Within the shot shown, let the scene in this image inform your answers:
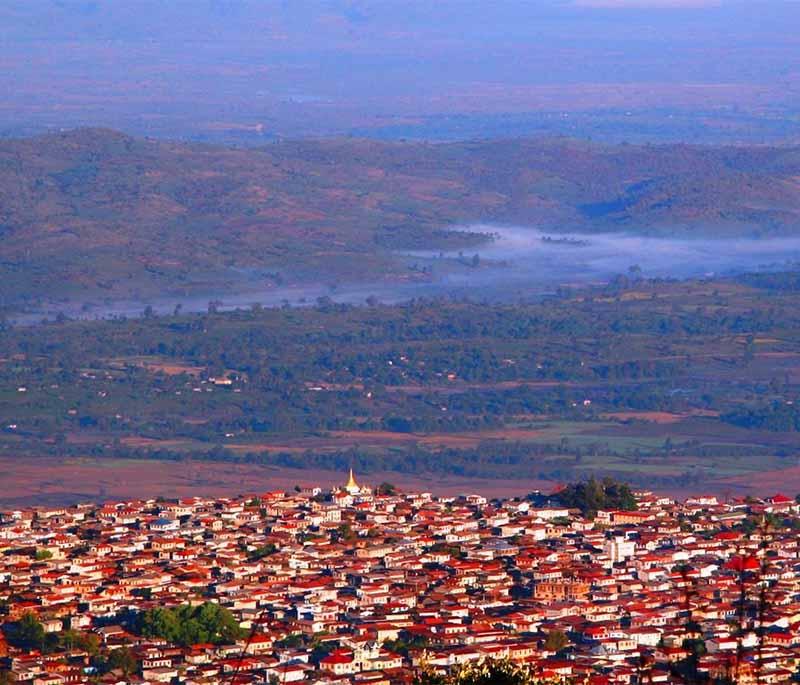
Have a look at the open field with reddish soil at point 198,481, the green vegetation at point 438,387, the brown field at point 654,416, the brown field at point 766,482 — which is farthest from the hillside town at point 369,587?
the brown field at point 654,416

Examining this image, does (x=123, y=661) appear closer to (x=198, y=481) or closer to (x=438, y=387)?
(x=198, y=481)

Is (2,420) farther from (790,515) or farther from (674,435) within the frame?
(790,515)

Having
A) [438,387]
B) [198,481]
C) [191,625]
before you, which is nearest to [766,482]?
[198,481]

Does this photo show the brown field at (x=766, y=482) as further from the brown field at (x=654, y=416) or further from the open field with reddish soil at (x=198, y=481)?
the brown field at (x=654, y=416)

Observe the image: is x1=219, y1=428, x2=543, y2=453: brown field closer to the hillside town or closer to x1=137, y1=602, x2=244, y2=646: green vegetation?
the hillside town

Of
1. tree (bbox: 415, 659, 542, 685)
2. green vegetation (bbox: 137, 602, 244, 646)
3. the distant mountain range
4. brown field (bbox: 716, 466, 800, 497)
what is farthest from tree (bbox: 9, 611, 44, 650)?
the distant mountain range

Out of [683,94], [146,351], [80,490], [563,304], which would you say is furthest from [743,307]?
[683,94]
